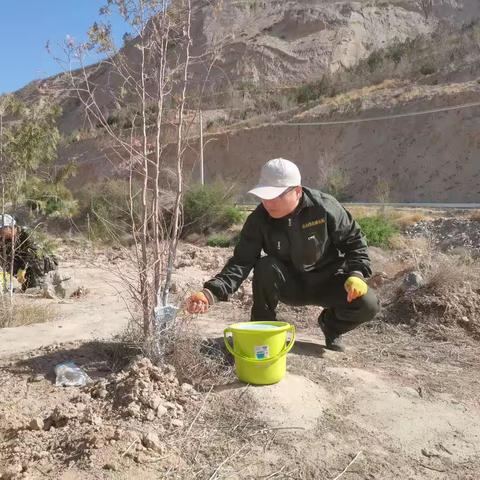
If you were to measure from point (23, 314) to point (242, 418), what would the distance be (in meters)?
2.56

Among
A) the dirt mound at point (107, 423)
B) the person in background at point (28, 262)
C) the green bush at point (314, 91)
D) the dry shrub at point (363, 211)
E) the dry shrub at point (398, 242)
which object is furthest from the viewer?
the green bush at point (314, 91)

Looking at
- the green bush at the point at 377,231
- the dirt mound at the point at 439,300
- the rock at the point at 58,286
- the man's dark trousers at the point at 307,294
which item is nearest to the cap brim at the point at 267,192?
the man's dark trousers at the point at 307,294

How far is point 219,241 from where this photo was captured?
452 inches

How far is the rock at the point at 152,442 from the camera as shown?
2234 millimetres

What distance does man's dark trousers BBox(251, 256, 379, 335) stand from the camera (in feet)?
11.0

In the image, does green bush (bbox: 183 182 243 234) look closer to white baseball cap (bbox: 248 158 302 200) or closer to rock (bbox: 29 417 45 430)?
white baseball cap (bbox: 248 158 302 200)

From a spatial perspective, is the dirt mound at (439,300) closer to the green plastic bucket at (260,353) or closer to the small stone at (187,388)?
the green plastic bucket at (260,353)

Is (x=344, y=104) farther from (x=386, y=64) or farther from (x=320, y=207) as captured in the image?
(x=320, y=207)

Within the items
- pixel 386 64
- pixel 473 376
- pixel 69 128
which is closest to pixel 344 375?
pixel 473 376

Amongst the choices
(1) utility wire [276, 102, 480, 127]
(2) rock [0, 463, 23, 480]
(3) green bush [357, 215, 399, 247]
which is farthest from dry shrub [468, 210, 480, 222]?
(2) rock [0, 463, 23, 480]

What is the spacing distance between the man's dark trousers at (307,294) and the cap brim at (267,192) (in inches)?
18.9

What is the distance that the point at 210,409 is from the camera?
8.61 feet

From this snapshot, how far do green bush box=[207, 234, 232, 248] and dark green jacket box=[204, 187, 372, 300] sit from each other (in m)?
7.87

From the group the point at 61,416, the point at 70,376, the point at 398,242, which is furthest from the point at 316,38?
the point at 61,416
